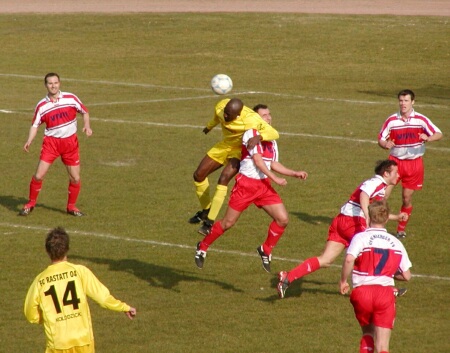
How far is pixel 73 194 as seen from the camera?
741 inches

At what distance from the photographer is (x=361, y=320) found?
11008mm

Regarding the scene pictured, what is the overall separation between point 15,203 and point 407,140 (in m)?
7.59

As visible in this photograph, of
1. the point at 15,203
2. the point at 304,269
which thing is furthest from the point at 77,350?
the point at 15,203

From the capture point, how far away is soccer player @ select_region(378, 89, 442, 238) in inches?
685

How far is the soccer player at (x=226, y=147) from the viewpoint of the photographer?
15.0 meters

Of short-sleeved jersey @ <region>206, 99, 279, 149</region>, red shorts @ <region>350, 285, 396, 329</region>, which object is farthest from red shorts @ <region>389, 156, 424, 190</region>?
red shorts @ <region>350, 285, 396, 329</region>

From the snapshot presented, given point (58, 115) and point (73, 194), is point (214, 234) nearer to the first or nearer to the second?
point (73, 194)

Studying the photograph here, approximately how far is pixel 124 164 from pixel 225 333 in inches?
435

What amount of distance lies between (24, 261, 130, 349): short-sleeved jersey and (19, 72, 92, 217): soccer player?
8.98 meters

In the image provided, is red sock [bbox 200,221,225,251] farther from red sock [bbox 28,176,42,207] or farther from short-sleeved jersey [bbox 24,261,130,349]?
red sock [bbox 28,176,42,207]

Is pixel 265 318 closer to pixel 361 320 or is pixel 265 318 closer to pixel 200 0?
pixel 361 320

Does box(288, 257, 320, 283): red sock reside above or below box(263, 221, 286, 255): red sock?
below

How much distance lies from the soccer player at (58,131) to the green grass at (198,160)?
0.69 meters

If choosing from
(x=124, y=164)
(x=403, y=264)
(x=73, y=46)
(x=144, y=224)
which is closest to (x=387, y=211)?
(x=403, y=264)
